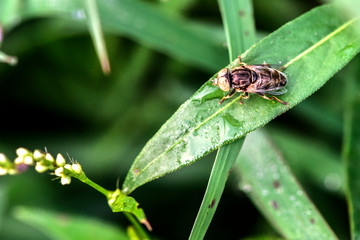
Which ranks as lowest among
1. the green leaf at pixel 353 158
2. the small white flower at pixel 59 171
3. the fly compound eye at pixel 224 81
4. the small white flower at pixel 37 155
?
the green leaf at pixel 353 158

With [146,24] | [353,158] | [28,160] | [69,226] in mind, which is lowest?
[353,158]

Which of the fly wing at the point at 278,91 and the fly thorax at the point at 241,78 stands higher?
the fly thorax at the point at 241,78

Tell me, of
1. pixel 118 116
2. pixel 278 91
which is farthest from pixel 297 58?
pixel 118 116

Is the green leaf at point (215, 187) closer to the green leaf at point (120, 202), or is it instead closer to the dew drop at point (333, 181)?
the green leaf at point (120, 202)

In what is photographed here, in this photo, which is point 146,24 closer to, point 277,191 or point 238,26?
point 238,26

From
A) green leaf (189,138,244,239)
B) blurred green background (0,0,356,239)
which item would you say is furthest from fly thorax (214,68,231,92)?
blurred green background (0,0,356,239)

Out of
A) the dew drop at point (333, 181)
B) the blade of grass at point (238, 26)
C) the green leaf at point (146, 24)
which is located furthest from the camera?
the dew drop at point (333, 181)

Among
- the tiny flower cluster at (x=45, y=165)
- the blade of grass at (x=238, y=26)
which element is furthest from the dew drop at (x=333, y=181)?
the tiny flower cluster at (x=45, y=165)

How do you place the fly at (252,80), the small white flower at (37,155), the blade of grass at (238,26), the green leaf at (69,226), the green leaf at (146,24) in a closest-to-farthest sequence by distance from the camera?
the small white flower at (37,155) → the fly at (252,80) → the blade of grass at (238,26) → the green leaf at (69,226) → the green leaf at (146,24)
